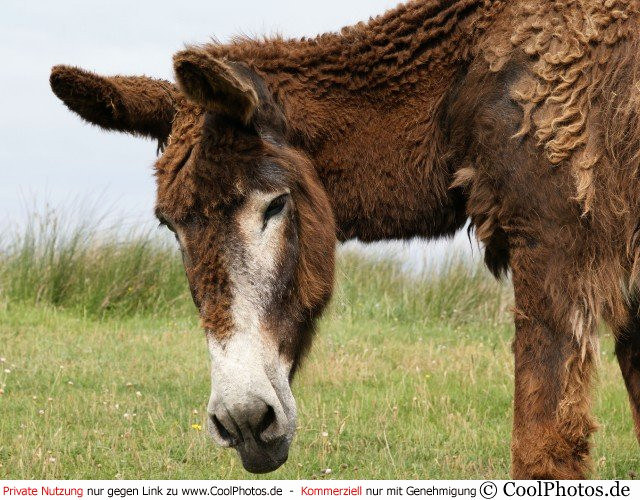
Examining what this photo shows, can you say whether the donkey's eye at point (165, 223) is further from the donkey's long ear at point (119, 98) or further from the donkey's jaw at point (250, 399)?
the donkey's long ear at point (119, 98)

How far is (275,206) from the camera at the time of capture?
3482 mm

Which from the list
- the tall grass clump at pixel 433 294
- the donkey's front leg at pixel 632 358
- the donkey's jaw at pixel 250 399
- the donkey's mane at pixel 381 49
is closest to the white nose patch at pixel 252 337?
the donkey's jaw at pixel 250 399

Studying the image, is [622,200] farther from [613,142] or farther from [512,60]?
[512,60]

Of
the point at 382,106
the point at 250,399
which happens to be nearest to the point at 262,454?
the point at 250,399

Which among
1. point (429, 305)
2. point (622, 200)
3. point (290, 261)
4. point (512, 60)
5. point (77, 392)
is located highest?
point (512, 60)

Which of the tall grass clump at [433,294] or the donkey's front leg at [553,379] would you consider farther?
the tall grass clump at [433,294]

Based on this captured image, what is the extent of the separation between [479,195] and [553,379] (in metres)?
0.79

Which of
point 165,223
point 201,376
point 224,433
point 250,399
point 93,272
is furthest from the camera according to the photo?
point 93,272

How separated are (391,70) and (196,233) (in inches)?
47.6

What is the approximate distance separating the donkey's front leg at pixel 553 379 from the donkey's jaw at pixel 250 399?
0.94 meters

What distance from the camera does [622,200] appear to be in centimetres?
339

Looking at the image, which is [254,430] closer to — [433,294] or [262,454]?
[262,454]

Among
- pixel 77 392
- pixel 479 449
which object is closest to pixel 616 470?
pixel 479 449

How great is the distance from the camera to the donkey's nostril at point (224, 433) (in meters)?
3.28
